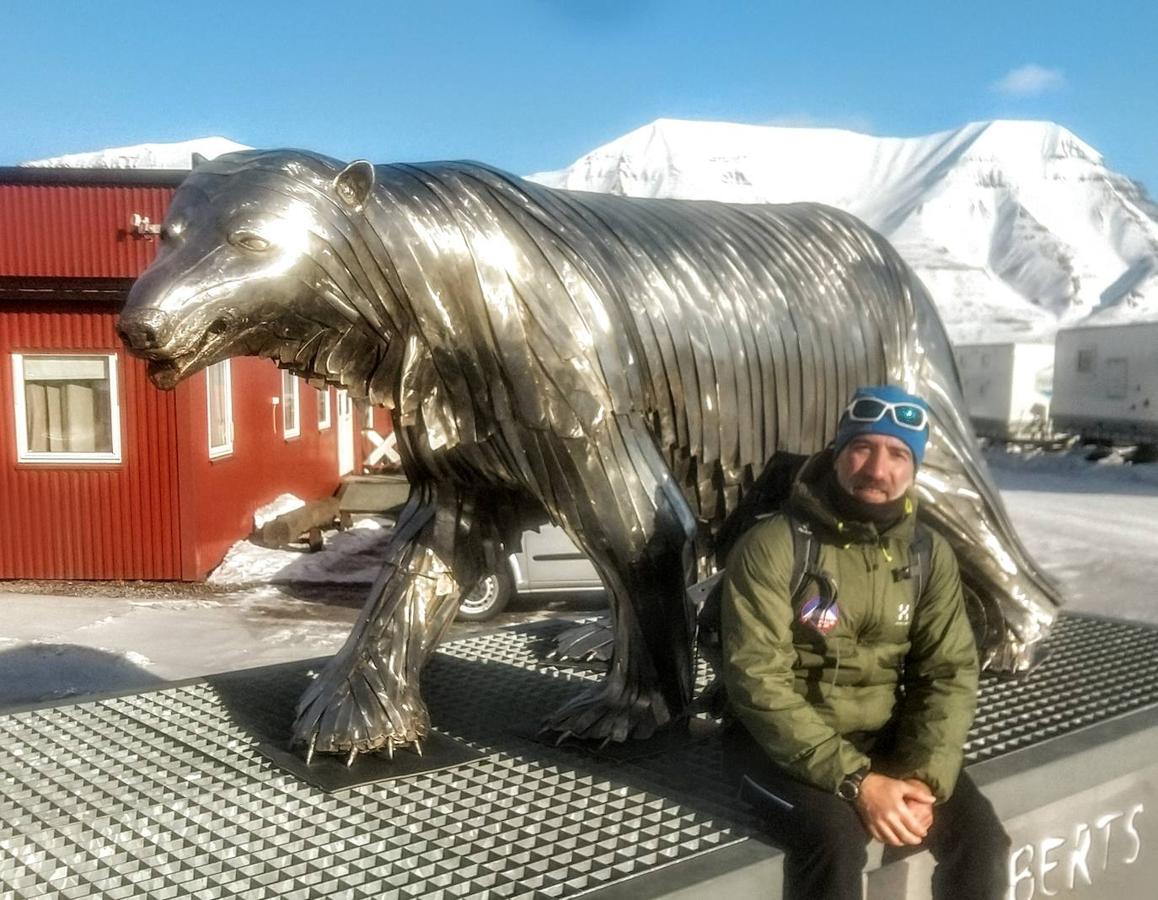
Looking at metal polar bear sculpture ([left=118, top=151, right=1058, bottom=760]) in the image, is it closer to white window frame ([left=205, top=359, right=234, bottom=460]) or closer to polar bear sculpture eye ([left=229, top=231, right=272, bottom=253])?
polar bear sculpture eye ([left=229, top=231, right=272, bottom=253])

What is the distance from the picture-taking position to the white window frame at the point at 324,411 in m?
13.3

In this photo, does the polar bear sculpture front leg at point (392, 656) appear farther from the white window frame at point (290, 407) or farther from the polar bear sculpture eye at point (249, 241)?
the white window frame at point (290, 407)

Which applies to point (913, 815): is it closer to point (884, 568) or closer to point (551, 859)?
point (884, 568)

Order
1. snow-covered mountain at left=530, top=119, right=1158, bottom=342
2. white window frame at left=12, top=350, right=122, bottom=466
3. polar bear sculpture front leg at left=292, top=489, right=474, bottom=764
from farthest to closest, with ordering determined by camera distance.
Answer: snow-covered mountain at left=530, top=119, right=1158, bottom=342, white window frame at left=12, top=350, right=122, bottom=466, polar bear sculpture front leg at left=292, top=489, right=474, bottom=764

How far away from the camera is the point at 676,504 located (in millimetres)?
2352

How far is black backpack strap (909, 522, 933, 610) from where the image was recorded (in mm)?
2049

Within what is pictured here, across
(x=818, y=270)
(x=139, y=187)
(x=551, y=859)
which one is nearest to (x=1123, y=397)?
(x=139, y=187)

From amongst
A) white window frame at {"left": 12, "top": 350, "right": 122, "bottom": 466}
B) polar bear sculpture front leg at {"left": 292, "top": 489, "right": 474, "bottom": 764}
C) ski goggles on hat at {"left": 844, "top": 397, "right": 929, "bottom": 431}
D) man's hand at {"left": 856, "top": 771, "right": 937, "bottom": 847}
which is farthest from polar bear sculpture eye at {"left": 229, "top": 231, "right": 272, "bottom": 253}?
white window frame at {"left": 12, "top": 350, "right": 122, "bottom": 466}

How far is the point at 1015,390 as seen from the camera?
2144cm

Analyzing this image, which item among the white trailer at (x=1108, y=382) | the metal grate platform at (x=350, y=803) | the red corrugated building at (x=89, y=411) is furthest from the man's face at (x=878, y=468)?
the white trailer at (x=1108, y=382)

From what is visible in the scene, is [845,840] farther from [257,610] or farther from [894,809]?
[257,610]

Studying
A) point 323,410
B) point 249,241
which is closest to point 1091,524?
point 323,410

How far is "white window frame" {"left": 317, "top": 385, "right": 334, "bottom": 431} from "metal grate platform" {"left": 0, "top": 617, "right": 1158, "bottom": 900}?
34.8 feet

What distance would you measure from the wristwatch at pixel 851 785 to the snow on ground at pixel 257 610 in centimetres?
263
